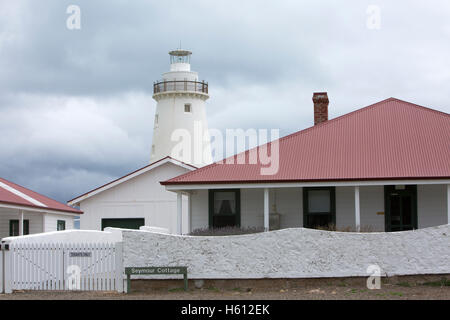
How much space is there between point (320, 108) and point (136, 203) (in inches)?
357

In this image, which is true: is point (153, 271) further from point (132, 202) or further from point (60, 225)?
point (60, 225)

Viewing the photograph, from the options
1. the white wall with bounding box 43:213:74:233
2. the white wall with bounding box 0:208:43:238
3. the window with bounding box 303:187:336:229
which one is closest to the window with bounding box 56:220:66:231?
the white wall with bounding box 43:213:74:233

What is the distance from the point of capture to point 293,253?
1858 cm

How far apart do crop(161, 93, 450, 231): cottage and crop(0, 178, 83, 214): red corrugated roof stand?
614 cm

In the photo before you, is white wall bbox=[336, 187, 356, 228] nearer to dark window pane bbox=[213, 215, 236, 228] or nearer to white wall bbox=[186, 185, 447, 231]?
white wall bbox=[186, 185, 447, 231]

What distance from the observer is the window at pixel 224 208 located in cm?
2556

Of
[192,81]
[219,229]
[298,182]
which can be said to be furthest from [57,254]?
[192,81]

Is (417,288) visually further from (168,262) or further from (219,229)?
(219,229)

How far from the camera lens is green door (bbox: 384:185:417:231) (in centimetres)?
2452

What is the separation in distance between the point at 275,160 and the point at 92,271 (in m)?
9.14

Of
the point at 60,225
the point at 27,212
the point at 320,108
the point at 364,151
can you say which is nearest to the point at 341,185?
the point at 364,151

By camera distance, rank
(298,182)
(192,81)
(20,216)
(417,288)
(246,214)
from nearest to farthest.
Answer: (417,288), (298,182), (246,214), (20,216), (192,81)

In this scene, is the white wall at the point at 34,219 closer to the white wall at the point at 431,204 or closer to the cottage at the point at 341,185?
the cottage at the point at 341,185

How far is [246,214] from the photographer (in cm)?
2570
